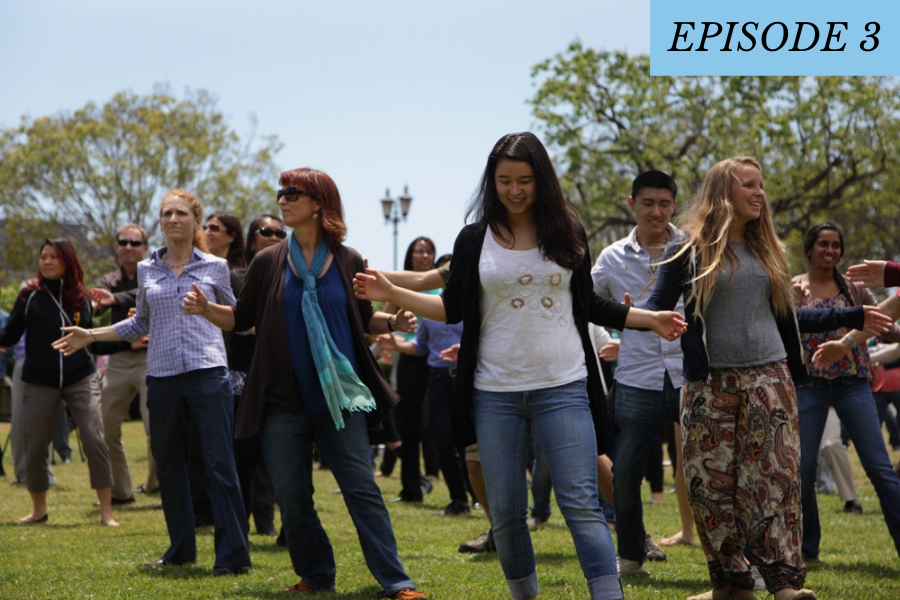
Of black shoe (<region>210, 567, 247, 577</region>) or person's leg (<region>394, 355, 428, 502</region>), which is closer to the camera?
black shoe (<region>210, 567, 247, 577</region>)

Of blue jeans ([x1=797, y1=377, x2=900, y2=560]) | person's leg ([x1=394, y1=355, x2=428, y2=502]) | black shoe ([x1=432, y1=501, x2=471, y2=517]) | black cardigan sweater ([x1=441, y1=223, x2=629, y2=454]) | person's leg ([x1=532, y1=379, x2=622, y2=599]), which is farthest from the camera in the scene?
person's leg ([x1=394, y1=355, x2=428, y2=502])

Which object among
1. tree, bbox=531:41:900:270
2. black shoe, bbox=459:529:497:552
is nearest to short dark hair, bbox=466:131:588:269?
black shoe, bbox=459:529:497:552

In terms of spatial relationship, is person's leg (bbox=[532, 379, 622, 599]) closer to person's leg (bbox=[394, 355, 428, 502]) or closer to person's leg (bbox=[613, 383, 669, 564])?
person's leg (bbox=[613, 383, 669, 564])

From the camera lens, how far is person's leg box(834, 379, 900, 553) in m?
6.40

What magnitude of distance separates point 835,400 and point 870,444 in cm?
39

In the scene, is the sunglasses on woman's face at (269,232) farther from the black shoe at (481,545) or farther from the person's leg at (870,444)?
the person's leg at (870,444)

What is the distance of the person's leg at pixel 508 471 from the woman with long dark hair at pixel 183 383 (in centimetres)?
240

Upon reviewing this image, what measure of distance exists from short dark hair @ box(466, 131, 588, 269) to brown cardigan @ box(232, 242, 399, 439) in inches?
51.6

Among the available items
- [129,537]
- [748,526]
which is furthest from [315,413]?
[129,537]

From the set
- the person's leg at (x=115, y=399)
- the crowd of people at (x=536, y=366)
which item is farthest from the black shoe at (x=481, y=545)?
the person's leg at (x=115, y=399)

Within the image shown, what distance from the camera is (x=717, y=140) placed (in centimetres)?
3038

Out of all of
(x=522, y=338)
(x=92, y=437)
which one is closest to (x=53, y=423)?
(x=92, y=437)

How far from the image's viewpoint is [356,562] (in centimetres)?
680

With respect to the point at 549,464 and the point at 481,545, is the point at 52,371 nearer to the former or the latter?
the point at 481,545
